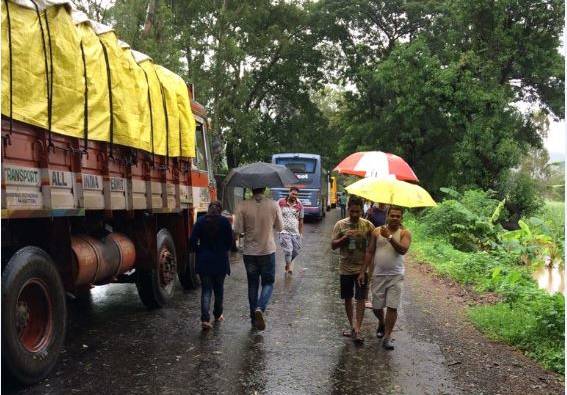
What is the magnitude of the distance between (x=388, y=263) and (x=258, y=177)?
1.96 meters

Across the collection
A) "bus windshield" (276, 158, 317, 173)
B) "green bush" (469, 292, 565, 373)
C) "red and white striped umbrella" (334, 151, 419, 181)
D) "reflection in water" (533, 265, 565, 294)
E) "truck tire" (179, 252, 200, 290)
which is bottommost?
"reflection in water" (533, 265, 565, 294)

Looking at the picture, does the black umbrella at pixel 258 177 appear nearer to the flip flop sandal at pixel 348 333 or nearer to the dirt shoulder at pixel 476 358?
the flip flop sandal at pixel 348 333

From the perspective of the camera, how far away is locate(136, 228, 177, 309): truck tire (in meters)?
7.57

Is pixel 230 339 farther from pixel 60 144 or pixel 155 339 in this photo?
pixel 60 144

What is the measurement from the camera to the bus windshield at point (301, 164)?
90.7 feet

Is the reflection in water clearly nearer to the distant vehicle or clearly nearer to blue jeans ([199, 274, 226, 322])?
blue jeans ([199, 274, 226, 322])

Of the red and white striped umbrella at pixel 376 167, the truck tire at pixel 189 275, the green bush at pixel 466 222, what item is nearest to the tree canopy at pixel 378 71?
the green bush at pixel 466 222

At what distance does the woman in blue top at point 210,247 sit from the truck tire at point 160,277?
1.05 metres

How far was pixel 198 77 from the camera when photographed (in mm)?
25859

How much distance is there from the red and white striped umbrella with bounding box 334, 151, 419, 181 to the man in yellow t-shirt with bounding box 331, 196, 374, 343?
1.44 meters

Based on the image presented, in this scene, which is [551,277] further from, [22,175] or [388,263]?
[22,175]

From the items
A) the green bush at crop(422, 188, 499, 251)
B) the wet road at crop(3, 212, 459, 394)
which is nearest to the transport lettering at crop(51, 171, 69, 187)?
the wet road at crop(3, 212, 459, 394)

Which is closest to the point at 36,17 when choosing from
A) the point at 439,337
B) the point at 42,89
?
the point at 42,89

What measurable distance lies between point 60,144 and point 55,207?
612mm
